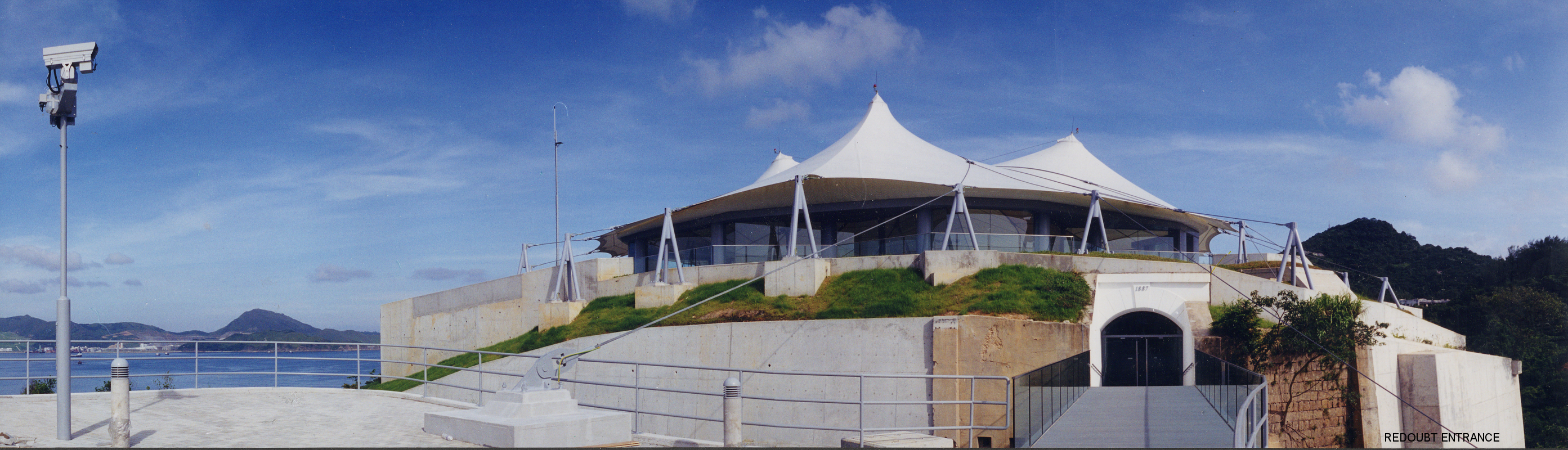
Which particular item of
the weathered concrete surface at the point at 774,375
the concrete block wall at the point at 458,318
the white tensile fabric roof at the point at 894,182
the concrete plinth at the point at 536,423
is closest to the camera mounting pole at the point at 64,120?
the concrete plinth at the point at 536,423

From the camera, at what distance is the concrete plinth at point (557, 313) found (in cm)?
2789

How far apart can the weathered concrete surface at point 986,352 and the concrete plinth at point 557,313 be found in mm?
12089

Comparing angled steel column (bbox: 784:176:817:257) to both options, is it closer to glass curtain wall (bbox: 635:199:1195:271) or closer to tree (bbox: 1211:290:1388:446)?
glass curtain wall (bbox: 635:199:1195:271)

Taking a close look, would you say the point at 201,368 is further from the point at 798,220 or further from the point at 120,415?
the point at 120,415

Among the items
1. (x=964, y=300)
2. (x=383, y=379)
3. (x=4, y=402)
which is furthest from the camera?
(x=383, y=379)

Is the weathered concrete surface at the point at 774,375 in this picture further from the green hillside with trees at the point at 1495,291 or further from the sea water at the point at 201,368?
the green hillside with trees at the point at 1495,291

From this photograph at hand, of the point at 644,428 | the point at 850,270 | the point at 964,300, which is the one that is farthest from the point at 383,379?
the point at 964,300

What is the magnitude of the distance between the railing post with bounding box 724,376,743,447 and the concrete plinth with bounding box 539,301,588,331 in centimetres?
1850

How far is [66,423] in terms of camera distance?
34.2ft

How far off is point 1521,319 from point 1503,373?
21.8 metres

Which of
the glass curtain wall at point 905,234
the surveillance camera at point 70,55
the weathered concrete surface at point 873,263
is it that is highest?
the surveillance camera at point 70,55

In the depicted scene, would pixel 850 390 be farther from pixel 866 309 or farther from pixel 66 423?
pixel 66 423

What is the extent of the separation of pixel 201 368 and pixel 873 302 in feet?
385

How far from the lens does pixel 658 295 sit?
2584cm
